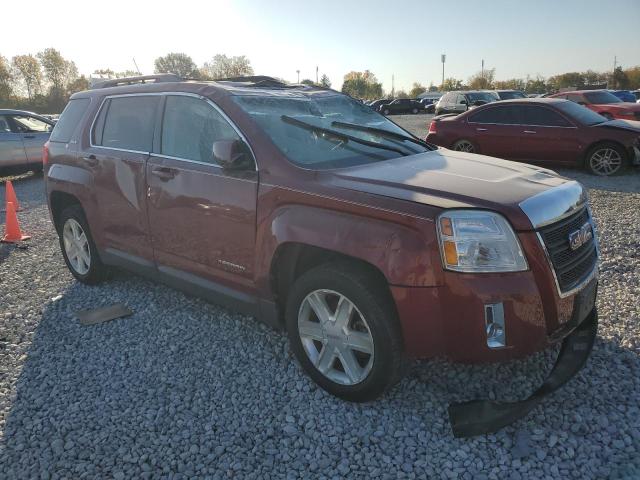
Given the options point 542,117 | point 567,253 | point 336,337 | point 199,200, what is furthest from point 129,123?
point 542,117

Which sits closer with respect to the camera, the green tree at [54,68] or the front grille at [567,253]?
the front grille at [567,253]

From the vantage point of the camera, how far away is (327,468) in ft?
8.29

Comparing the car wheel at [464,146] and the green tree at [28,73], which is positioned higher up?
the green tree at [28,73]

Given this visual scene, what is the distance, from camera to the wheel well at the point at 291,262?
3089mm

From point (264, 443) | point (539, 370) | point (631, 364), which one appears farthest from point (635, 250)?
point (264, 443)

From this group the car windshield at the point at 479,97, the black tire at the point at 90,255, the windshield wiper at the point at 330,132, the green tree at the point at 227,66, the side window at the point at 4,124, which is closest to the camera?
the windshield wiper at the point at 330,132

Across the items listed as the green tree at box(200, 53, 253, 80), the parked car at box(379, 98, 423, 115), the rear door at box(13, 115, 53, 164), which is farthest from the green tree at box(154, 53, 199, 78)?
the rear door at box(13, 115, 53, 164)

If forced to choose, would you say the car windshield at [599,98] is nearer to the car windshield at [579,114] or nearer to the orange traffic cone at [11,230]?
the car windshield at [579,114]

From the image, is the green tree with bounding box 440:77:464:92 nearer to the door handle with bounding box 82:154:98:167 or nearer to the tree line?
the tree line

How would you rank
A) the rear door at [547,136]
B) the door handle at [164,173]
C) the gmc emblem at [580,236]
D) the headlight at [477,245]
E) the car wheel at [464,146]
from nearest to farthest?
the headlight at [477,245]
the gmc emblem at [580,236]
the door handle at [164,173]
the rear door at [547,136]
the car wheel at [464,146]

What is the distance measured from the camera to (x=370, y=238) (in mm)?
2672

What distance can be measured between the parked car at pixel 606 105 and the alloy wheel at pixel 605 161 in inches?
250

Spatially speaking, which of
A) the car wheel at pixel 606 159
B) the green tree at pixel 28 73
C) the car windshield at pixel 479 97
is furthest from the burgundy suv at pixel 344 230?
the green tree at pixel 28 73

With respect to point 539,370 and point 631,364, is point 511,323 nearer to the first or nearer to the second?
point 539,370
